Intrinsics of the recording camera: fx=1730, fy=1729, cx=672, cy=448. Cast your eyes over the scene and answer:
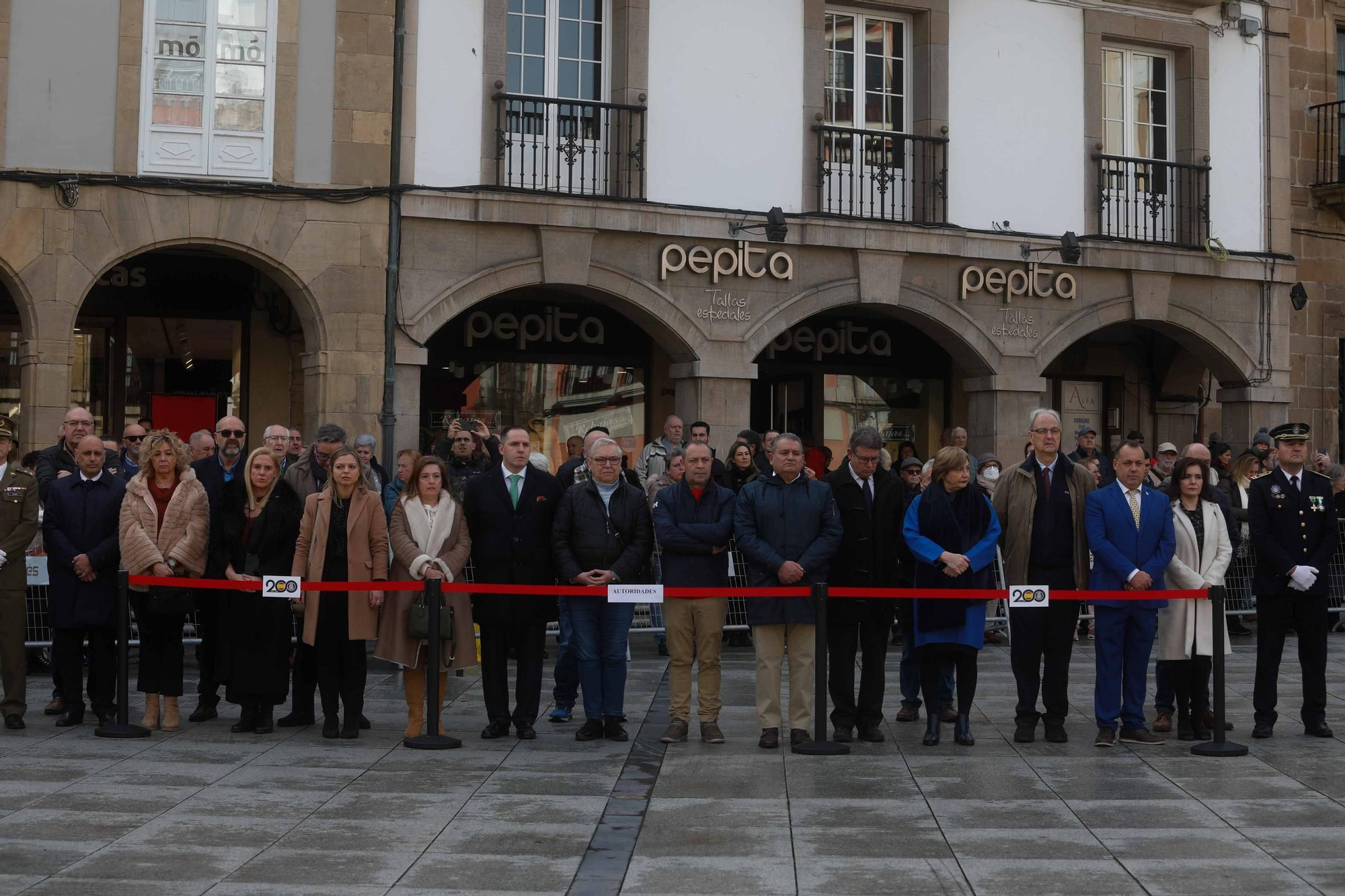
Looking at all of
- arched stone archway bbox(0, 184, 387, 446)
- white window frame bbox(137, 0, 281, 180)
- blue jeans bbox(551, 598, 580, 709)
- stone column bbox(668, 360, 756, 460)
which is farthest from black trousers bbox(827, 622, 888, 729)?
white window frame bbox(137, 0, 281, 180)

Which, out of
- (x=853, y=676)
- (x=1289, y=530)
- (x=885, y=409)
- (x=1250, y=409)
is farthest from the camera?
(x=885, y=409)

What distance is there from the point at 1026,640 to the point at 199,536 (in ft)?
16.7

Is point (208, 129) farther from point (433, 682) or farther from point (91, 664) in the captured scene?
point (433, 682)

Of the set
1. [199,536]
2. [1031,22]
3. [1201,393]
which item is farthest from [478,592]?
[1201,393]

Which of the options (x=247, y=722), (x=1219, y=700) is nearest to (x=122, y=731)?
(x=247, y=722)

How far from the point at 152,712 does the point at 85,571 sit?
96 cm

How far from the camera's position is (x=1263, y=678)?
10.7m

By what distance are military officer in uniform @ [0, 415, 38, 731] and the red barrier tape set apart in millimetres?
1032

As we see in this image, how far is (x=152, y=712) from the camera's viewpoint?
10602mm

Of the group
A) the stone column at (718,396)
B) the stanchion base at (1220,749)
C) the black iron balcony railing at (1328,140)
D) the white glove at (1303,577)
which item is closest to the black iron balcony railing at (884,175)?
the stone column at (718,396)

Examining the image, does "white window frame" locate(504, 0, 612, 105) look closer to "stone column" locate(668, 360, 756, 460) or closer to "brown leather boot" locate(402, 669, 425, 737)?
"stone column" locate(668, 360, 756, 460)

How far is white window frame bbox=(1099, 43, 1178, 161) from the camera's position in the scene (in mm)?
21359

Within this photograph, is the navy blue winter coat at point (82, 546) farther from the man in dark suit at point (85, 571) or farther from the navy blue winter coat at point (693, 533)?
the navy blue winter coat at point (693, 533)

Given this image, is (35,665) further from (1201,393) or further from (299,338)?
(1201,393)
